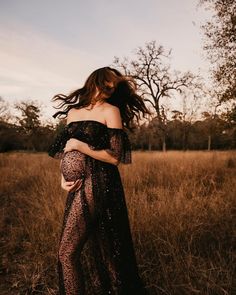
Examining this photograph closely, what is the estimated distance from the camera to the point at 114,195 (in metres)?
2.17

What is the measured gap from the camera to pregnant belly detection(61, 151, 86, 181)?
2.07 metres

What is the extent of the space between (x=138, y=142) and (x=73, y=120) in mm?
50279

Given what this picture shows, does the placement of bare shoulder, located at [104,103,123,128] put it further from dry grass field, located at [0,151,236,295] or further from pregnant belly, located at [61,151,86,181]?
dry grass field, located at [0,151,236,295]

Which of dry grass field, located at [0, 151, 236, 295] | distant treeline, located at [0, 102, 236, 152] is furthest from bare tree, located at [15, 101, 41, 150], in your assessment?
dry grass field, located at [0, 151, 236, 295]

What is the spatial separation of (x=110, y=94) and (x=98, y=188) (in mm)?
664

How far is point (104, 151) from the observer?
6.72 ft

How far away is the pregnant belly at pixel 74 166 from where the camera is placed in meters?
2.07

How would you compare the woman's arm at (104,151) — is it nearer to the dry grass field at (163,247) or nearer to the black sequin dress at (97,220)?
the black sequin dress at (97,220)

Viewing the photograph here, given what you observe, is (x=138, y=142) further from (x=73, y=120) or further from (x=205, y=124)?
(x=73, y=120)

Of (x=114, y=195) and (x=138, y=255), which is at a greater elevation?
(x=114, y=195)

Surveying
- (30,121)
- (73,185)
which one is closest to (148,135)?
(30,121)

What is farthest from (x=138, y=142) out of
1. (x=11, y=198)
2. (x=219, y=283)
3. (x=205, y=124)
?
(x=219, y=283)

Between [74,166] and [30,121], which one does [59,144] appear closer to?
[74,166]

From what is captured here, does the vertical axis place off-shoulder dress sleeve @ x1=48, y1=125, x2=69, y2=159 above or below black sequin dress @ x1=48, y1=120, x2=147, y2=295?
above
